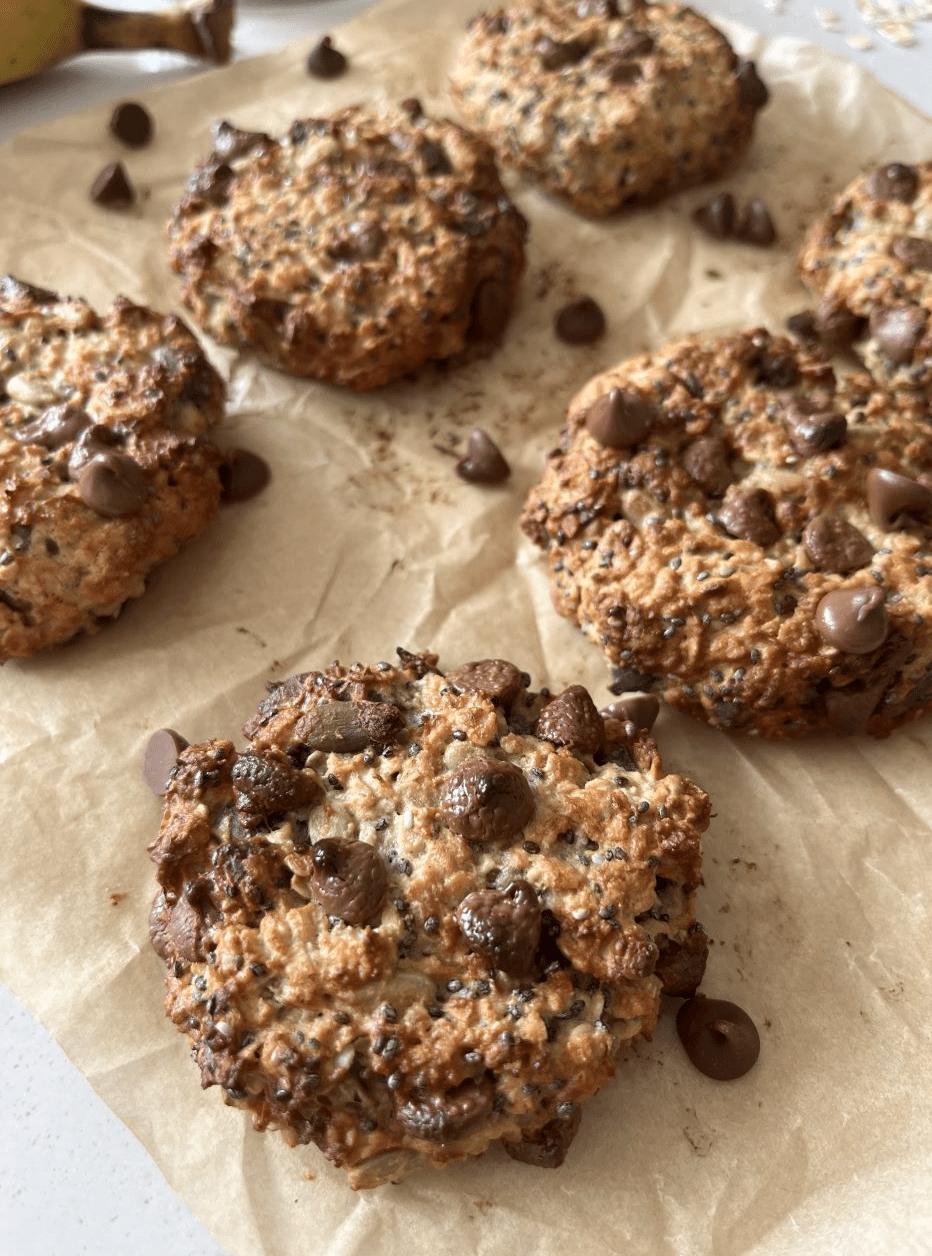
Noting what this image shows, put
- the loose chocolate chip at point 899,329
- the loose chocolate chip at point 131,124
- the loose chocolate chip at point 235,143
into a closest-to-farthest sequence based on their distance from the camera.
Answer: the loose chocolate chip at point 899,329, the loose chocolate chip at point 235,143, the loose chocolate chip at point 131,124

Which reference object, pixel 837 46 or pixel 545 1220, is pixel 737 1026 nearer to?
pixel 545 1220

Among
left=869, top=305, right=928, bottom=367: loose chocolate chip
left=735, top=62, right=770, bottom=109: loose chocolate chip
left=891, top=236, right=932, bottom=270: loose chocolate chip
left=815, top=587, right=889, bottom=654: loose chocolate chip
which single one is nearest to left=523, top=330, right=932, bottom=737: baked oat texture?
left=815, top=587, right=889, bottom=654: loose chocolate chip

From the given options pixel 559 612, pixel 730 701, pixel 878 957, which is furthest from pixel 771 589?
pixel 878 957

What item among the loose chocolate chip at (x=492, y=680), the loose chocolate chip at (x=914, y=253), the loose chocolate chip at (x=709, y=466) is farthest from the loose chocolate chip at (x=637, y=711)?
the loose chocolate chip at (x=914, y=253)

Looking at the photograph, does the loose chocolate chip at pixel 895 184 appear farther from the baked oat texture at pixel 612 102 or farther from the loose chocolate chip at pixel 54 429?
the loose chocolate chip at pixel 54 429

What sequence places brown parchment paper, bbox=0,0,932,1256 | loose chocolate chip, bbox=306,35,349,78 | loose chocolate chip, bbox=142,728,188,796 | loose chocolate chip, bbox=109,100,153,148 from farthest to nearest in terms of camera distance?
loose chocolate chip, bbox=306,35,349,78 → loose chocolate chip, bbox=109,100,153,148 → loose chocolate chip, bbox=142,728,188,796 → brown parchment paper, bbox=0,0,932,1256

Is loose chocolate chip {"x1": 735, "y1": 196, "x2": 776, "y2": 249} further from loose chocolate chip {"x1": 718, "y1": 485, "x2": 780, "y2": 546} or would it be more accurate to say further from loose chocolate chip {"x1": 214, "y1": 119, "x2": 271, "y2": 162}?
loose chocolate chip {"x1": 214, "y1": 119, "x2": 271, "y2": 162}
